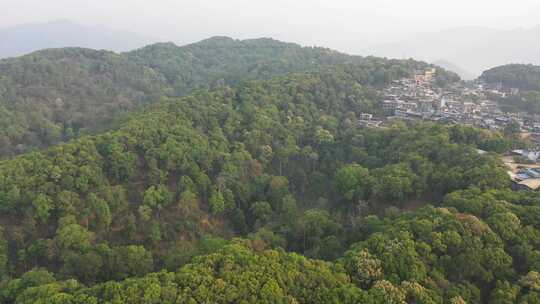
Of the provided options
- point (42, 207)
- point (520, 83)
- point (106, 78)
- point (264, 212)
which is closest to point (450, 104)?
point (520, 83)

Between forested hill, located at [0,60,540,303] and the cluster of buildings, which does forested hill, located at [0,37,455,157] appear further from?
forested hill, located at [0,60,540,303]

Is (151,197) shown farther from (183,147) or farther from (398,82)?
(398,82)

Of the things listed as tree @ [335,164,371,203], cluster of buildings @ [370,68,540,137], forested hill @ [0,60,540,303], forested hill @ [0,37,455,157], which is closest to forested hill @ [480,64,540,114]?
cluster of buildings @ [370,68,540,137]

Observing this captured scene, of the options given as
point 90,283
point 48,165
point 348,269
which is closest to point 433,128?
point 348,269

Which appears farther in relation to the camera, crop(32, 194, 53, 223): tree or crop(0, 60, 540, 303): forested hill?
crop(32, 194, 53, 223): tree

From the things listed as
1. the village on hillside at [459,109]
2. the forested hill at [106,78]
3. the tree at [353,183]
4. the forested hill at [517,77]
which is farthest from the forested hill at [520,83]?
the tree at [353,183]

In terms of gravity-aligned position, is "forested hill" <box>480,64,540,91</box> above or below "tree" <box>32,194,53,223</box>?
above

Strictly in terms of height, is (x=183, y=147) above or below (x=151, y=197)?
above
